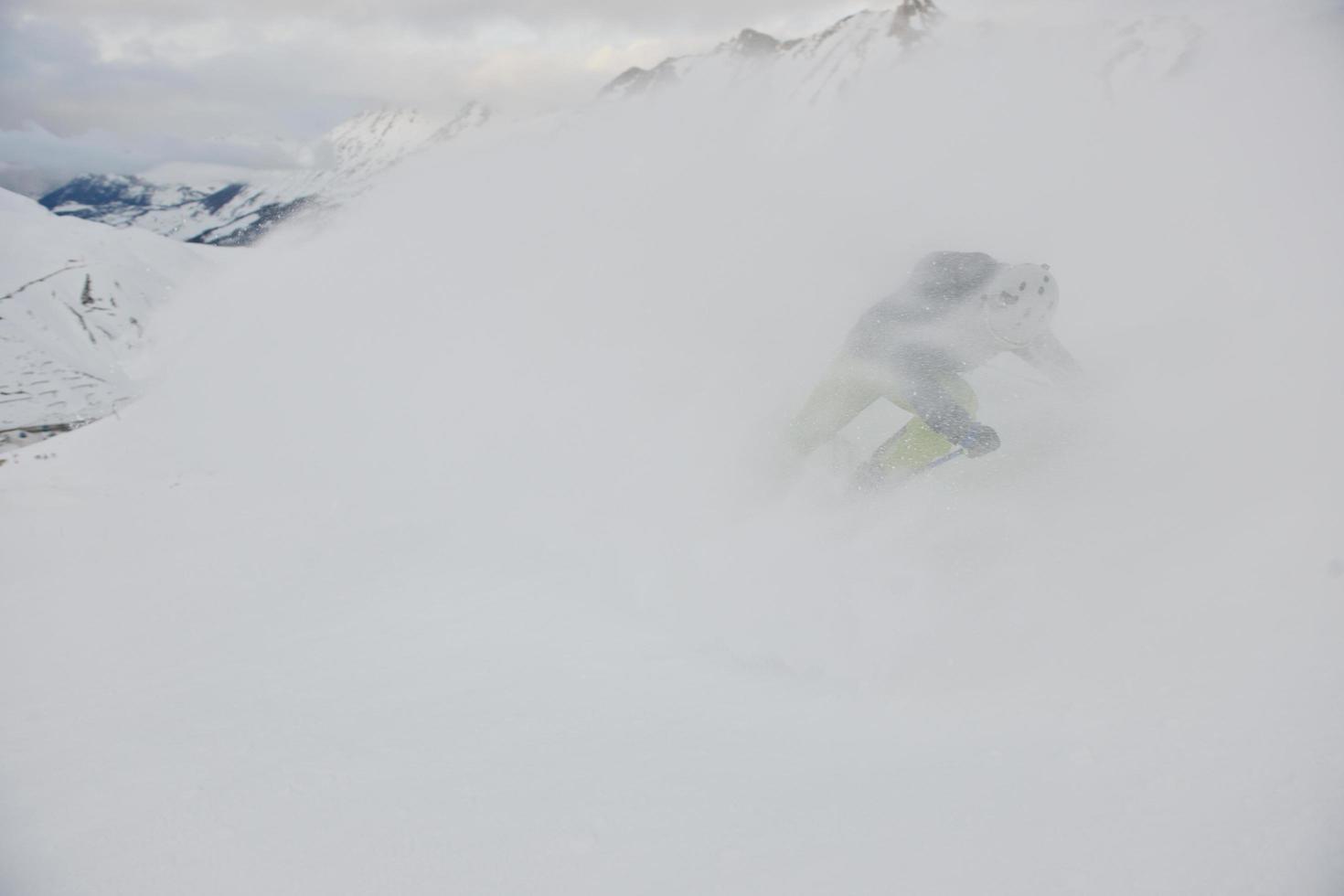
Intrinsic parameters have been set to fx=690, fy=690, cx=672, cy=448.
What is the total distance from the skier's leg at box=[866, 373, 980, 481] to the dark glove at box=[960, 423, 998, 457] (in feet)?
1.35

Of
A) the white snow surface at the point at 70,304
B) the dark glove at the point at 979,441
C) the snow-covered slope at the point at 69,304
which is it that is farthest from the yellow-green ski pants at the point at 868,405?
the snow-covered slope at the point at 69,304

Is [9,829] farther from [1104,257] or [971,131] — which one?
[971,131]

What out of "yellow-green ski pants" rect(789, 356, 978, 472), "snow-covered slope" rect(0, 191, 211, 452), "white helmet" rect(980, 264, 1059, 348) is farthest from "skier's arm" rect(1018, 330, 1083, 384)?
"snow-covered slope" rect(0, 191, 211, 452)

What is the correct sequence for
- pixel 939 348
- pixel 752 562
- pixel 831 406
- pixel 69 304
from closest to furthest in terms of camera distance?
pixel 752 562, pixel 939 348, pixel 831 406, pixel 69 304

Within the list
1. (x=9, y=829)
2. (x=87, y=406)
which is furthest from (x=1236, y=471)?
(x=87, y=406)

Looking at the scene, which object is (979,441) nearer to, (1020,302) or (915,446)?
(915,446)

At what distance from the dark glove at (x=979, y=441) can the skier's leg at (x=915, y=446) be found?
16.2 inches

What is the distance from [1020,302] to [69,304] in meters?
119

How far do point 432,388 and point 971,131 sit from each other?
774 cm

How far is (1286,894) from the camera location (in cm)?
221

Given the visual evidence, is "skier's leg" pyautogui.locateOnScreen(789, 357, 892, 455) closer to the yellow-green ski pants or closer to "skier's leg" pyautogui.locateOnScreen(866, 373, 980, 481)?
the yellow-green ski pants

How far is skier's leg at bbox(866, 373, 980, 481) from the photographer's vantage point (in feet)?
18.9

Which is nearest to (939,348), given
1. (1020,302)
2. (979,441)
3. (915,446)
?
(1020,302)

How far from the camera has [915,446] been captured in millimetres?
5863
